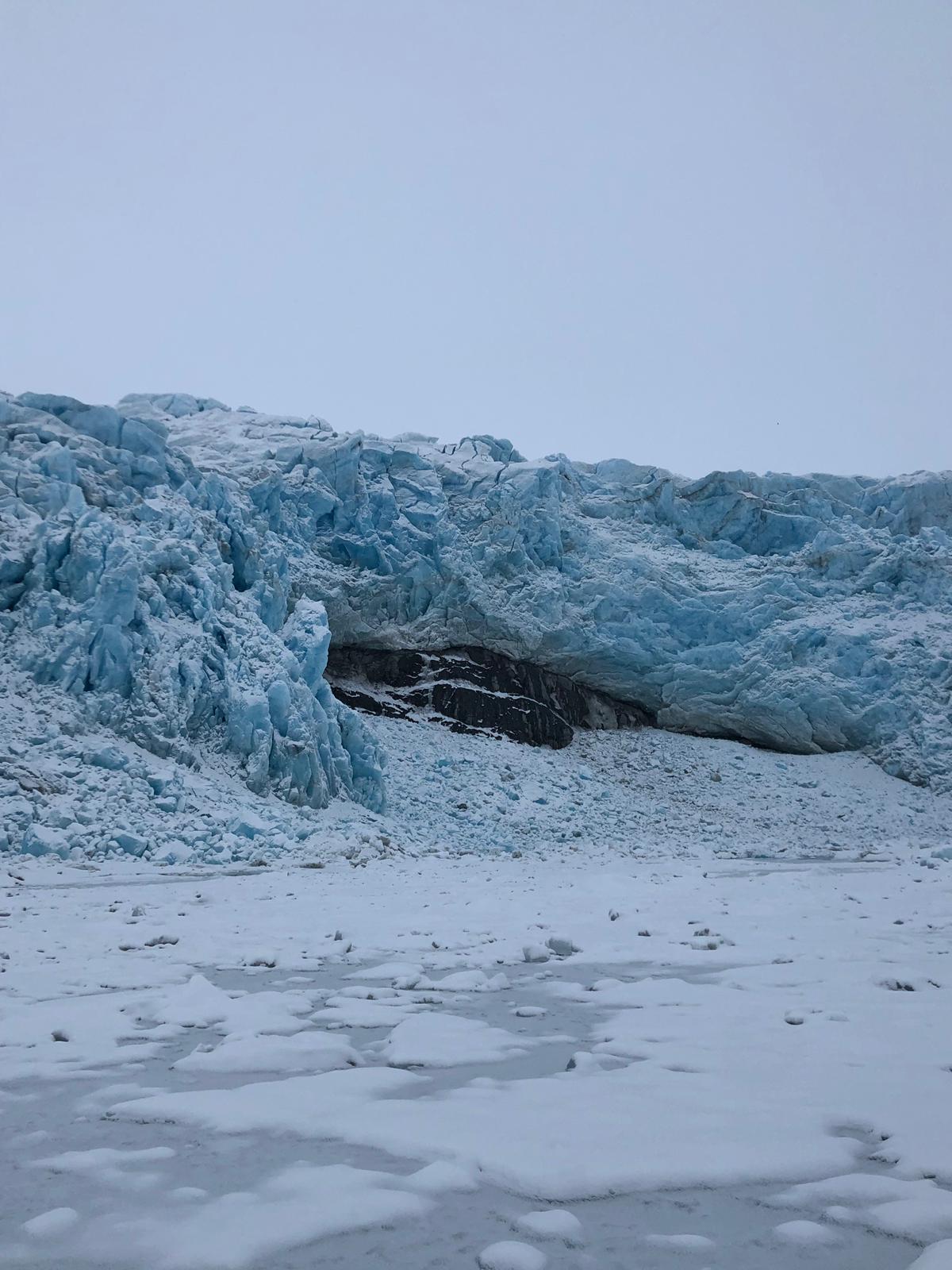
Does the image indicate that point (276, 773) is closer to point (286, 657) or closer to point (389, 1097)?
point (286, 657)

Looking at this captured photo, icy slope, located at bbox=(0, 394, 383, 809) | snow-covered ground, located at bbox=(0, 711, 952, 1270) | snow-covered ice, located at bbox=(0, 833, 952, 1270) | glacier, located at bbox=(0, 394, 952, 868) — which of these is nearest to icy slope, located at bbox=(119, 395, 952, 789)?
glacier, located at bbox=(0, 394, 952, 868)

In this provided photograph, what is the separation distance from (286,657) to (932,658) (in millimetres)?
26263

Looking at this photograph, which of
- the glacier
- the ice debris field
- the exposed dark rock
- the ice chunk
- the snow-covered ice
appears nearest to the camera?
the ice chunk

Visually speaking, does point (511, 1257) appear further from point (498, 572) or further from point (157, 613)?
point (498, 572)

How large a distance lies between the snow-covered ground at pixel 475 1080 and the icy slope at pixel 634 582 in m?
24.8

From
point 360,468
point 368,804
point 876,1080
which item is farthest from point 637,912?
point 360,468

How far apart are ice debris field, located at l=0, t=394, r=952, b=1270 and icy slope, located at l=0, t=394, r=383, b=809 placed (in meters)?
0.11

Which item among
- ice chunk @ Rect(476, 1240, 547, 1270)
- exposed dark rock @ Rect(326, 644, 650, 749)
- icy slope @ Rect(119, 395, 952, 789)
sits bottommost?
exposed dark rock @ Rect(326, 644, 650, 749)

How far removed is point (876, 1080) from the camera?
11.6 ft

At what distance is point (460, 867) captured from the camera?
53.2 ft

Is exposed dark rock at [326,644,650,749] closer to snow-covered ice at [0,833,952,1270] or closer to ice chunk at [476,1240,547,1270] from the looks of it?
snow-covered ice at [0,833,952,1270]

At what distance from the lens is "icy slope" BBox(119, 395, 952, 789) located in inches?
1372

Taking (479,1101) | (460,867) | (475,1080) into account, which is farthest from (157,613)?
(479,1101)

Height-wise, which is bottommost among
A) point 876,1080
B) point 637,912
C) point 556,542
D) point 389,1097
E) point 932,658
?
point 637,912
